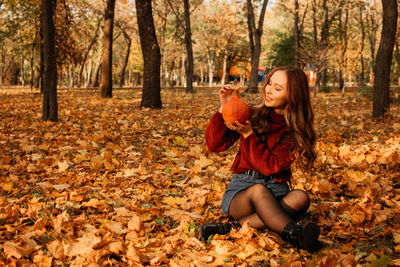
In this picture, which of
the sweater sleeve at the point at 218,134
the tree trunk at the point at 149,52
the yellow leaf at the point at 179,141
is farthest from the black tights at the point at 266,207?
the tree trunk at the point at 149,52

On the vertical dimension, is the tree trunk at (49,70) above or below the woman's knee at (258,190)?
above

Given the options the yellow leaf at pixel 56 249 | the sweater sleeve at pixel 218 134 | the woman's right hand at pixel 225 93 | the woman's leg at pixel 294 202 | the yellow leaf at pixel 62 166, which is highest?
the woman's right hand at pixel 225 93

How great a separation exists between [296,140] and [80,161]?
2932 millimetres

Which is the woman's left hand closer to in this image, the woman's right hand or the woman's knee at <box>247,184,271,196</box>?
the woman's right hand

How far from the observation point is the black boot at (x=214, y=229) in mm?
2350

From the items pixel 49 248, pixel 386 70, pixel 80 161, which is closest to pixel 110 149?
pixel 80 161

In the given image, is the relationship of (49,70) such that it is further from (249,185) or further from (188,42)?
(188,42)

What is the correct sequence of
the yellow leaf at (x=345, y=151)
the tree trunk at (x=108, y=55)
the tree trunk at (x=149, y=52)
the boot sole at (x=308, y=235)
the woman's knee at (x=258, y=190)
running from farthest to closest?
the tree trunk at (x=108, y=55)
the tree trunk at (x=149, y=52)
the yellow leaf at (x=345, y=151)
the woman's knee at (x=258, y=190)
the boot sole at (x=308, y=235)

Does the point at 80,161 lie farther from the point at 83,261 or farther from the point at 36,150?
the point at 83,261

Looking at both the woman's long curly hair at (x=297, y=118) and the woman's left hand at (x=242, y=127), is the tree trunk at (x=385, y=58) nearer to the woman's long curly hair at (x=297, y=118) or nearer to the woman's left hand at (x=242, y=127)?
the woman's long curly hair at (x=297, y=118)

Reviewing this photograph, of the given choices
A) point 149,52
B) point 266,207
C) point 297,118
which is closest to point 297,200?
point 266,207

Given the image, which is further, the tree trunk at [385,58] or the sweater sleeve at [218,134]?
the tree trunk at [385,58]

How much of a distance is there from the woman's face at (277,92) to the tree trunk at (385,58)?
6.22 metres

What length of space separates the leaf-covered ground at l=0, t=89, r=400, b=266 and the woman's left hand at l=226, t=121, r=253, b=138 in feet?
2.30
